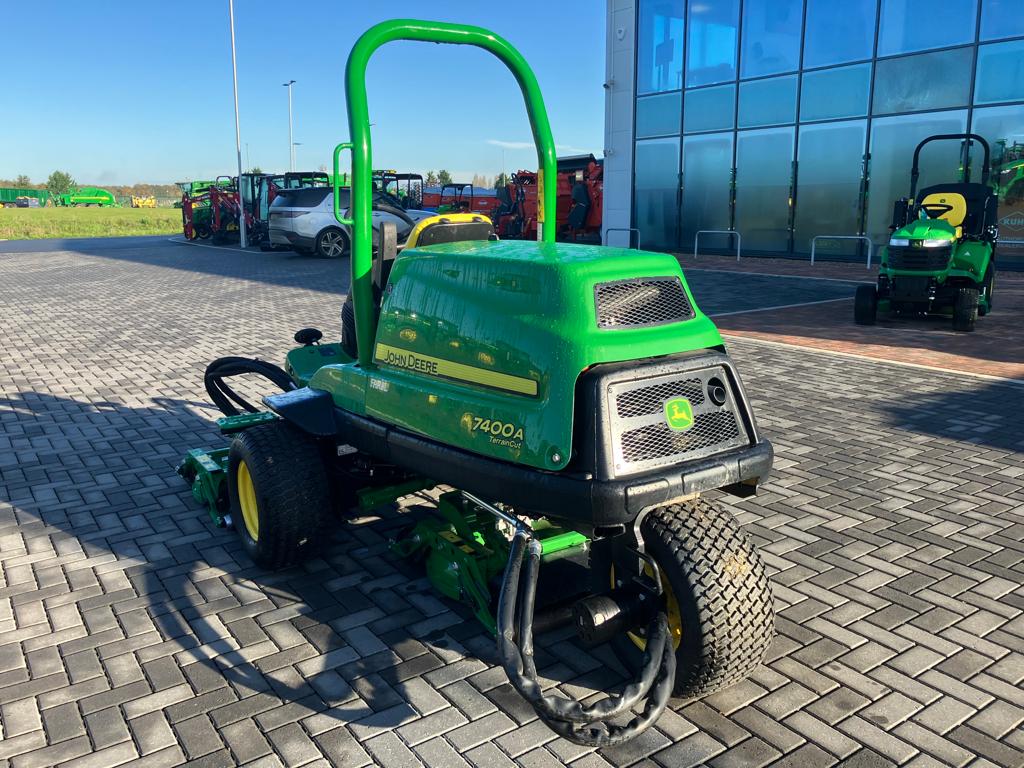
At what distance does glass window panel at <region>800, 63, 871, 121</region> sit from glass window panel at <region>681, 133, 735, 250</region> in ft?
7.12

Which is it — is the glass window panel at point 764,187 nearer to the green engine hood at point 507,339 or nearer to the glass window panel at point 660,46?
the glass window panel at point 660,46

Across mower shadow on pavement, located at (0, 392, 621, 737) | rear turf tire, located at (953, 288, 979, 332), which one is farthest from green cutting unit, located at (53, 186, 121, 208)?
mower shadow on pavement, located at (0, 392, 621, 737)

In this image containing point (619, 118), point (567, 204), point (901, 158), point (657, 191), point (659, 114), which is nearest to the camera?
point (901, 158)

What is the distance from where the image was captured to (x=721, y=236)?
2123cm

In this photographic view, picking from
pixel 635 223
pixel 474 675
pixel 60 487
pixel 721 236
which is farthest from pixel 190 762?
pixel 635 223

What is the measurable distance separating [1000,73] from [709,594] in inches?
668

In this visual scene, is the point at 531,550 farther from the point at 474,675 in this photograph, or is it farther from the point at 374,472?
the point at 374,472

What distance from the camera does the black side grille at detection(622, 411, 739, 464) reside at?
2951 millimetres

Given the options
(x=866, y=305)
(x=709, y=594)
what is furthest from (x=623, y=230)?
(x=709, y=594)

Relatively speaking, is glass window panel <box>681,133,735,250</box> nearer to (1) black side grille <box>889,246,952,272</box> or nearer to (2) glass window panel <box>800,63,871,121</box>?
(2) glass window panel <box>800,63,871,121</box>

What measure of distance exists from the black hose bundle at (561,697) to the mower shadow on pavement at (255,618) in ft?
1.43

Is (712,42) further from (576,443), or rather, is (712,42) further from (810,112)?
(576,443)

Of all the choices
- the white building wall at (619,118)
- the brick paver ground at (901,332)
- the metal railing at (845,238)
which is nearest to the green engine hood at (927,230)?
the brick paver ground at (901,332)

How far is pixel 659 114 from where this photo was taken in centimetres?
2220
